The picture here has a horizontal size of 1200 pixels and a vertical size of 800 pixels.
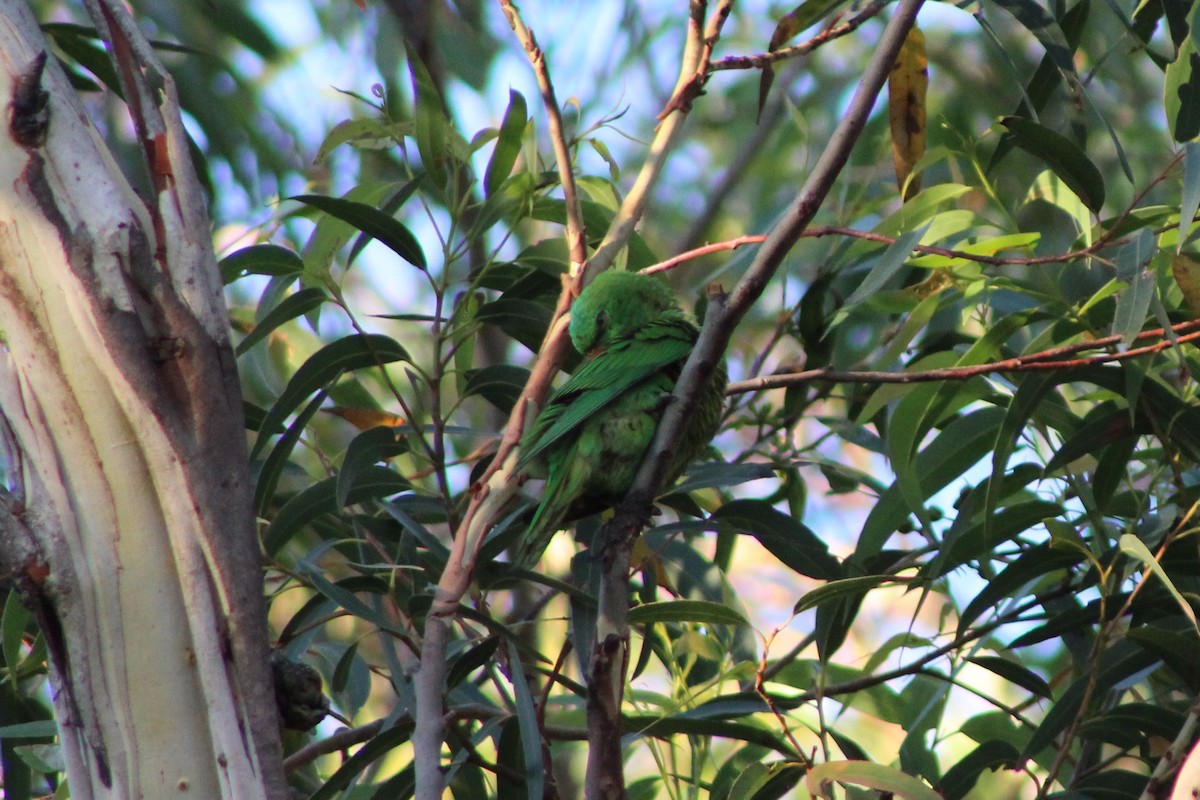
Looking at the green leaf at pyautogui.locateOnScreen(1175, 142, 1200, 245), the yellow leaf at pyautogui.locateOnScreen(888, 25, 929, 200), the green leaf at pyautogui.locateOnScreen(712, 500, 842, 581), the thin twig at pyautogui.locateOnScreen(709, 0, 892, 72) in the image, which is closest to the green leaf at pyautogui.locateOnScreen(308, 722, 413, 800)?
the green leaf at pyautogui.locateOnScreen(712, 500, 842, 581)

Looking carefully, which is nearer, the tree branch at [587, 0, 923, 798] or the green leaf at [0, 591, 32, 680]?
the tree branch at [587, 0, 923, 798]

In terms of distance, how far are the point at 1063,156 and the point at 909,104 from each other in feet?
1.12

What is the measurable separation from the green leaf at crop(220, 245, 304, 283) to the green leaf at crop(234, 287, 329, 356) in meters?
0.08

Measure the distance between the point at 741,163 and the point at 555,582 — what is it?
3.56 meters

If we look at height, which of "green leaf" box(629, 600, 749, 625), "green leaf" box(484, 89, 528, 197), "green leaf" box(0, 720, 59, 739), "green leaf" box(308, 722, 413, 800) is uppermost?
"green leaf" box(484, 89, 528, 197)

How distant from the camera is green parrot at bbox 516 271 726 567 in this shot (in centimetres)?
221

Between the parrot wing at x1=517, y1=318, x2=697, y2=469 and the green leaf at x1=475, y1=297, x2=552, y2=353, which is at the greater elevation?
the green leaf at x1=475, y1=297, x2=552, y2=353

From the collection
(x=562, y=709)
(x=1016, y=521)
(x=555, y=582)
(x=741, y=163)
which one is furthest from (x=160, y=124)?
(x=741, y=163)

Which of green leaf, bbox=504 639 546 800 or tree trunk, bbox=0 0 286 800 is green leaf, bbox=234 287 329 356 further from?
green leaf, bbox=504 639 546 800

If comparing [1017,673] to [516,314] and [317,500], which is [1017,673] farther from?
[317,500]

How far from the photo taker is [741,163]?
17.4 feet

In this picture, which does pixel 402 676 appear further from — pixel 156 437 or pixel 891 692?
pixel 891 692

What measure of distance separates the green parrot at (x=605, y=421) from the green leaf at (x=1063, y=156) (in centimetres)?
67

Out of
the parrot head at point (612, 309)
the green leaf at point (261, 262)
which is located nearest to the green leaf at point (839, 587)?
the parrot head at point (612, 309)
